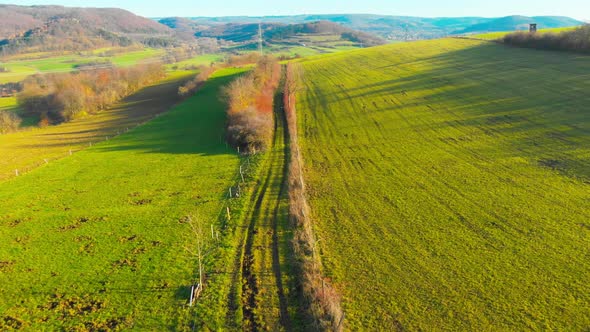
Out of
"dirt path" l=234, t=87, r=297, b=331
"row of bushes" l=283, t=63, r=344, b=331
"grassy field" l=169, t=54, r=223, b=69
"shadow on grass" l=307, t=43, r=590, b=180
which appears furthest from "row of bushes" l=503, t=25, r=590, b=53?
"grassy field" l=169, t=54, r=223, b=69

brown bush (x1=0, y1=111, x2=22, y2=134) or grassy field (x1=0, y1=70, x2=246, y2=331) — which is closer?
grassy field (x1=0, y1=70, x2=246, y2=331)

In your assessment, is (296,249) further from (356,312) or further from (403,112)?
(403,112)

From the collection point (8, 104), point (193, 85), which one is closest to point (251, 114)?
point (193, 85)

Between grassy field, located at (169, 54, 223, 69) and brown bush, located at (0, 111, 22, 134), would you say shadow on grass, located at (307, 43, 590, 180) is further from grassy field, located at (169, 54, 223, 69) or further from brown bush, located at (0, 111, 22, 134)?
grassy field, located at (169, 54, 223, 69)

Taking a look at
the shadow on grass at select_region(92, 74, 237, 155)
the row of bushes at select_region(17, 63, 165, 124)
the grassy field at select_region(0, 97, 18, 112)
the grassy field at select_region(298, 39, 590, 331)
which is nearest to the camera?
the grassy field at select_region(298, 39, 590, 331)

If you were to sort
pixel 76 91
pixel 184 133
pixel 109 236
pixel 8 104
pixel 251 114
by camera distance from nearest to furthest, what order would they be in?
Result: pixel 109 236 < pixel 251 114 < pixel 184 133 < pixel 76 91 < pixel 8 104

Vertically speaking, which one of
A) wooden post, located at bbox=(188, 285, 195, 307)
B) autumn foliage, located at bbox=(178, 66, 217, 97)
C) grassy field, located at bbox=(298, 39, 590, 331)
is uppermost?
autumn foliage, located at bbox=(178, 66, 217, 97)

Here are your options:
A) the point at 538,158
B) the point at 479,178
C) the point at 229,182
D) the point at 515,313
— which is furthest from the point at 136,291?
the point at 538,158

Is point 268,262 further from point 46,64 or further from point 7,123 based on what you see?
point 46,64
